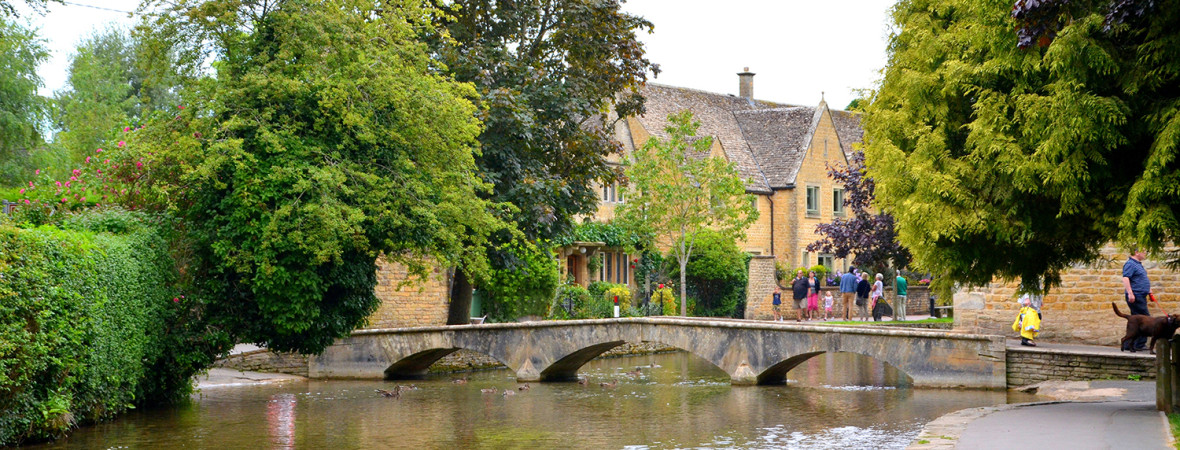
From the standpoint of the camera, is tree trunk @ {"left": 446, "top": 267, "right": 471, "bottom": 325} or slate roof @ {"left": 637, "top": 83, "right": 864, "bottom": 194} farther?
slate roof @ {"left": 637, "top": 83, "right": 864, "bottom": 194}

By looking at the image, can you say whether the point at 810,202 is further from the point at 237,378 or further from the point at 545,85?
the point at 237,378

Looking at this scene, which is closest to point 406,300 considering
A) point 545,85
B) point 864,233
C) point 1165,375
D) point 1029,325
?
point 545,85

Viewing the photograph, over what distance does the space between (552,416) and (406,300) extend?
13598mm

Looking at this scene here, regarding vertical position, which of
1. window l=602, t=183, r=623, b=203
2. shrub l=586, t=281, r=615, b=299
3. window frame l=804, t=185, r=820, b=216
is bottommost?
shrub l=586, t=281, r=615, b=299

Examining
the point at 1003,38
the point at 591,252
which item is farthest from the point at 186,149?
the point at 591,252

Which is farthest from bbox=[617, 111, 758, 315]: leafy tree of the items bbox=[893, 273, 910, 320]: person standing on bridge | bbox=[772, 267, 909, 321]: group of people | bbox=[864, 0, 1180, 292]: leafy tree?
bbox=[864, 0, 1180, 292]: leafy tree

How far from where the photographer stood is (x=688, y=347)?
25.8m

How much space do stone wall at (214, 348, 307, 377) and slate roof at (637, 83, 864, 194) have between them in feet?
86.3

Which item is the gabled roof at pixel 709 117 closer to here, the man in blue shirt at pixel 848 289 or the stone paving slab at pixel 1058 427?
the man in blue shirt at pixel 848 289

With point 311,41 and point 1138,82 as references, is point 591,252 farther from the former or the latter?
point 1138,82

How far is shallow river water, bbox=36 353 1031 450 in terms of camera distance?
663 inches

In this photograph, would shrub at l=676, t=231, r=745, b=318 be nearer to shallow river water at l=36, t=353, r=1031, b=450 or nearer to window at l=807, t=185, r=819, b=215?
window at l=807, t=185, r=819, b=215

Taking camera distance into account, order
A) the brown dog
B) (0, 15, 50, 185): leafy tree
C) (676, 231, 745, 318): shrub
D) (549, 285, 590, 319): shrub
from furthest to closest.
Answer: (676, 231, 745, 318): shrub → (0, 15, 50, 185): leafy tree → (549, 285, 590, 319): shrub → the brown dog

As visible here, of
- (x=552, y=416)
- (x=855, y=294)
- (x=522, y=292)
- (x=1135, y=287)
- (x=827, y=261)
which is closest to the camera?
(x=1135, y=287)
